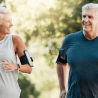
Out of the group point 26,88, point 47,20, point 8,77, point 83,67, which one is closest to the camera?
point 83,67

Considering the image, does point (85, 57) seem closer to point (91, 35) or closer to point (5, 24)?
point (91, 35)

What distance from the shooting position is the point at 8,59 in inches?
93.8

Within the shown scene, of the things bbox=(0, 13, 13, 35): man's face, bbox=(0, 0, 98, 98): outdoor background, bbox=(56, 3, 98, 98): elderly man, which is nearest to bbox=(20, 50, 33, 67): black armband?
bbox=(0, 13, 13, 35): man's face

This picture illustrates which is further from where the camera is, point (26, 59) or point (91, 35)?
point (26, 59)

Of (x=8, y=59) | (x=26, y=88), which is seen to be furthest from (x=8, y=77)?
(x=26, y=88)

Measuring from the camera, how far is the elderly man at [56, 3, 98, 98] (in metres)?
2.25

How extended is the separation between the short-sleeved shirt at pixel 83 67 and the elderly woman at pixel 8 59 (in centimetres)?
53

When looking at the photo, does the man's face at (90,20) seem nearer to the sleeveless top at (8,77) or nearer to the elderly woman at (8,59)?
the elderly woman at (8,59)

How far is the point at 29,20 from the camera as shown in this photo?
9.21m

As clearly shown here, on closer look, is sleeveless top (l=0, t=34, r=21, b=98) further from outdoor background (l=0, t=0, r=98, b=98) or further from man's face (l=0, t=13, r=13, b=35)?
outdoor background (l=0, t=0, r=98, b=98)

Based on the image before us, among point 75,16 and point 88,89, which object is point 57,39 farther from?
point 88,89

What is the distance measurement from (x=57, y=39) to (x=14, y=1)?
2.41 metres

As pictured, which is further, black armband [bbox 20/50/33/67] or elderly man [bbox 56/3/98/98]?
black armband [bbox 20/50/33/67]

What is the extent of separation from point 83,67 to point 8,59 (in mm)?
830
